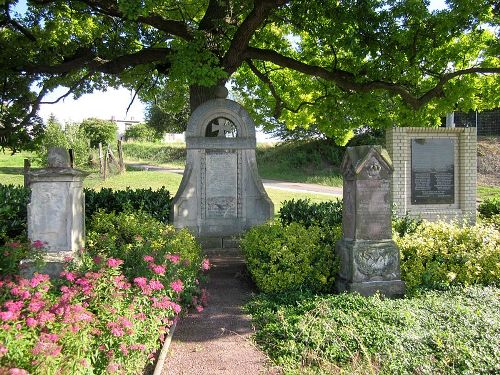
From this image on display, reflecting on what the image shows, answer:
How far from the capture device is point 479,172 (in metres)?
25.7

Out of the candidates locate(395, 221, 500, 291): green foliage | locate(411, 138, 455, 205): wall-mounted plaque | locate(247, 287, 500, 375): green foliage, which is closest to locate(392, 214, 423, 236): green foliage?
locate(395, 221, 500, 291): green foliage

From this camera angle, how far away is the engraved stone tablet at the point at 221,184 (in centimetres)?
1047

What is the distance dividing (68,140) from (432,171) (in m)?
20.6

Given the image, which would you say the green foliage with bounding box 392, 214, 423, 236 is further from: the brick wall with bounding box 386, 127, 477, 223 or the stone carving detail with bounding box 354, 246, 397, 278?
the brick wall with bounding box 386, 127, 477, 223

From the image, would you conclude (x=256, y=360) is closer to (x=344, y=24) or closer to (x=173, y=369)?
(x=173, y=369)

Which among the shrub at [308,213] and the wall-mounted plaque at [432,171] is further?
the wall-mounted plaque at [432,171]

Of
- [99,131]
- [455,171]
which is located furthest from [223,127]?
[99,131]

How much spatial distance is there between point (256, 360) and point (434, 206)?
8963mm

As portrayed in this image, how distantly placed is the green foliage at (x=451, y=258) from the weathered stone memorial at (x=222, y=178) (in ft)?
12.5

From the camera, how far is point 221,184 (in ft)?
34.5

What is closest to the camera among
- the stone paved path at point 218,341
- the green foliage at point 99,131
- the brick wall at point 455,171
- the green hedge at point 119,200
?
the stone paved path at point 218,341

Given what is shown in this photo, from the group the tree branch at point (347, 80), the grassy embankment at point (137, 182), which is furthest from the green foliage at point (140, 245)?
the grassy embankment at point (137, 182)

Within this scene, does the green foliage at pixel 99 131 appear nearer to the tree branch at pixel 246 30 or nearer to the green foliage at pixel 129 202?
the green foliage at pixel 129 202

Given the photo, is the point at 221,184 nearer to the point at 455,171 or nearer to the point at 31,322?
the point at 455,171
